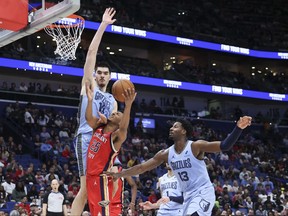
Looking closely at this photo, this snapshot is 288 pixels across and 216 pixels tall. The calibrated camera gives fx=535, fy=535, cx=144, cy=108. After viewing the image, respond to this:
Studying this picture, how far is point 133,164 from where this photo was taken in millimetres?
17484

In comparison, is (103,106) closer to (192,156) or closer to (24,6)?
(192,156)

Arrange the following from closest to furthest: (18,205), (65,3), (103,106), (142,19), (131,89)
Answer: (131,89) → (103,106) → (65,3) → (18,205) → (142,19)

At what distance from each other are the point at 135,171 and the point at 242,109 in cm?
2699

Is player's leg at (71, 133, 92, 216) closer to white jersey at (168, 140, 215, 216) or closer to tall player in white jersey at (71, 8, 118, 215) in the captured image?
tall player in white jersey at (71, 8, 118, 215)

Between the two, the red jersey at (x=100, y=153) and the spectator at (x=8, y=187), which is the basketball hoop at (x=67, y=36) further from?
the red jersey at (x=100, y=153)

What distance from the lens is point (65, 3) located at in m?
6.52

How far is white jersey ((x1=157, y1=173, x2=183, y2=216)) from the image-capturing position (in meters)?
8.18

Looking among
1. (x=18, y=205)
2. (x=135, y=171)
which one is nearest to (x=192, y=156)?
(x=135, y=171)

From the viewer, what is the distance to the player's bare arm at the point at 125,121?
5.25m

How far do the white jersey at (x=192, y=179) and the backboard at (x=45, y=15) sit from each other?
85.1 inches

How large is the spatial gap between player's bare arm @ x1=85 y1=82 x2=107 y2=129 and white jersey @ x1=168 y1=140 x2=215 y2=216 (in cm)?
107

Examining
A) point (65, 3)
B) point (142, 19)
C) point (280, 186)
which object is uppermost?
point (142, 19)

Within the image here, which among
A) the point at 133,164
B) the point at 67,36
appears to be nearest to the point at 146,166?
the point at 67,36

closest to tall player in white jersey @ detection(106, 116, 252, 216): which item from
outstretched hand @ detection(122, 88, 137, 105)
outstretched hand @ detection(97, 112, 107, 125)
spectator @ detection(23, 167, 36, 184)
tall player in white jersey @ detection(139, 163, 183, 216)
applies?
outstretched hand @ detection(97, 112, 107, 125)
